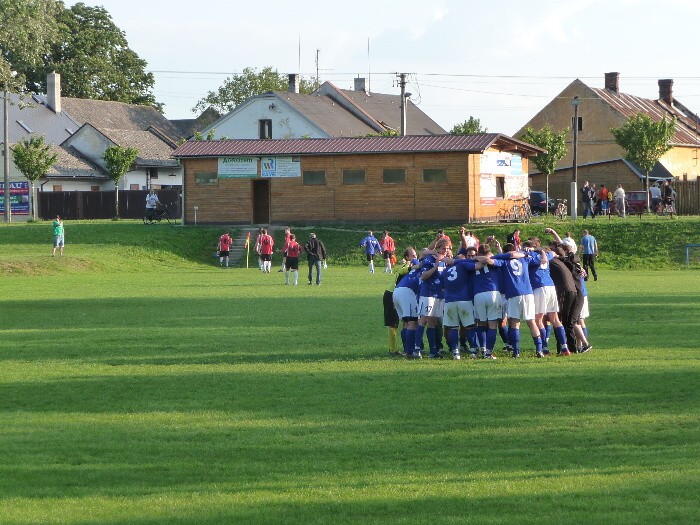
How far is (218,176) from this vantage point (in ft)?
201

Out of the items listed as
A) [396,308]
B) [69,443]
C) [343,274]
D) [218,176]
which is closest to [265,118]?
[218,176]

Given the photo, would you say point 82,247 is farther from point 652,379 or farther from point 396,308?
point 652,379

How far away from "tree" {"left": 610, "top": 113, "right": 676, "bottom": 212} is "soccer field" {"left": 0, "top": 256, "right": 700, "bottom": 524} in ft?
174

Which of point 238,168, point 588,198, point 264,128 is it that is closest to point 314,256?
point 238,168

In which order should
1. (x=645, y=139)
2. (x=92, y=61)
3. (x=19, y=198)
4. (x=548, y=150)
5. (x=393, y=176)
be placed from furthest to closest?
(x=92, y=61), (x=19, y=198), (x=548, y=150), (x=645, y=139), (x=393, y=176)

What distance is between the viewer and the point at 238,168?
60875 mm

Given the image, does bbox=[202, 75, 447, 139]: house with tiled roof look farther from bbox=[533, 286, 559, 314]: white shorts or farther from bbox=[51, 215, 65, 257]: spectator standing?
bbox=[533, 286, 559, 314]: white shorts

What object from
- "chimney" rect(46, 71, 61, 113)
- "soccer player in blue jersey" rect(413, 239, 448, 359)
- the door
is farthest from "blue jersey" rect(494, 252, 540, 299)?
"chimney" rect(46, 71, 61, 113)

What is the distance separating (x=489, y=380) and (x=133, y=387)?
16.0ft

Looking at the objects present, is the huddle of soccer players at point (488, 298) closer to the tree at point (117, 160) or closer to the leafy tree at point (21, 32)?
the leafy tree at point (21, 32)

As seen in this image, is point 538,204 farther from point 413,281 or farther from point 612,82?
point 413,281

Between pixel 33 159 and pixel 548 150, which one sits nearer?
pixel 33 159

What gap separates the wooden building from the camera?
5741 centimetres

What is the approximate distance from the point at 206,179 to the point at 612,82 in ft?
149
